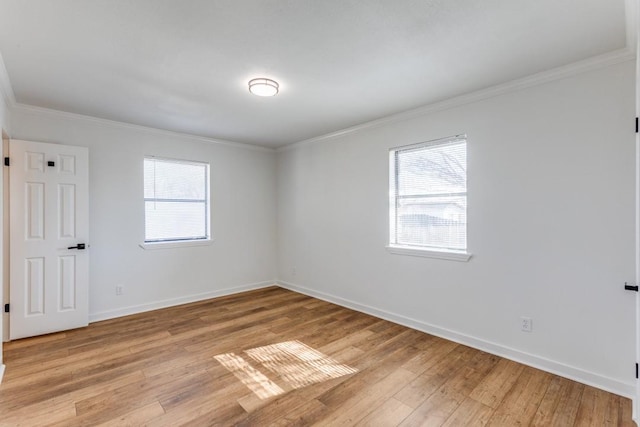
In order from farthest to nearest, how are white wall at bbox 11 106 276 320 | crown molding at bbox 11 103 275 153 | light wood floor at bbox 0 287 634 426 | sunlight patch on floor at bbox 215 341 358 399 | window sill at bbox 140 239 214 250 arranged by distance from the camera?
window sill at bbox 140 239 214 250, white wall at bbox 11 106 276 320, crown molding at bbox 11 103 275 153, sunlight patch on floor at bbox 215 341 358 399, light wood floor at bbox 0 287 634 426

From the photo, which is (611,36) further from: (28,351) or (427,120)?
(28,351)

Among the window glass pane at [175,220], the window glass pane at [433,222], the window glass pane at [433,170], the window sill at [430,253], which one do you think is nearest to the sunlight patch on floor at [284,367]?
the window sill at [430,253]

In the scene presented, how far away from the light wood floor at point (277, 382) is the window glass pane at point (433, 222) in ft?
3.41

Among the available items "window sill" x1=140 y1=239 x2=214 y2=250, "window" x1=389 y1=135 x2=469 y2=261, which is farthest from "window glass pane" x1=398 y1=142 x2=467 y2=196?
"window sill" x1=140 y1=239 x2=214 y2=250

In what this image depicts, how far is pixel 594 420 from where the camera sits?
196cm

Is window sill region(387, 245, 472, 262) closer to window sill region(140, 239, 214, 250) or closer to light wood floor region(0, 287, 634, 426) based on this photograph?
light wood floor region(0, 287, 634, 426)

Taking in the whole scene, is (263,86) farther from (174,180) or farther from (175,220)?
(175,220)

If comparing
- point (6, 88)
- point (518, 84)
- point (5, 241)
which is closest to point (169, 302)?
point (5, 241)

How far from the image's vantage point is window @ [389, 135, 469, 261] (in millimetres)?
3176

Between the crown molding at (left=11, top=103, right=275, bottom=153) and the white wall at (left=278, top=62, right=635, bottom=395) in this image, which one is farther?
the crown molding at (left=11, top=103, right=275, bottom=153)

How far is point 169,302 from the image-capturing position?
4.38 metres

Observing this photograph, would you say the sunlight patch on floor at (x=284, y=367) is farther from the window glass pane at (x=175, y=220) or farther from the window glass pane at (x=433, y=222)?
the window glass pane at (x=175, y=220)

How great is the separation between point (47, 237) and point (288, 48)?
335 centimetres

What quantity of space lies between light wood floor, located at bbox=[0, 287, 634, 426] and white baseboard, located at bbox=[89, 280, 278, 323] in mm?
240
